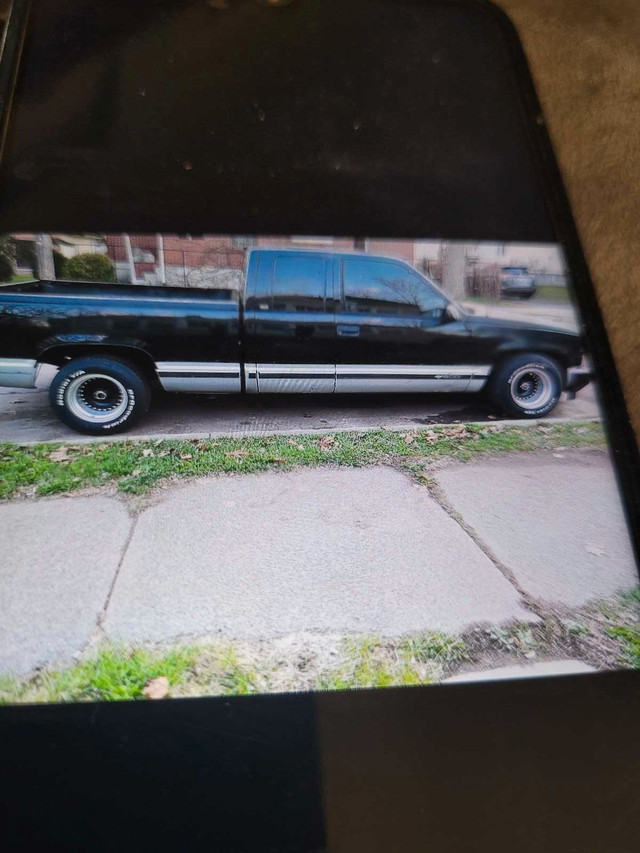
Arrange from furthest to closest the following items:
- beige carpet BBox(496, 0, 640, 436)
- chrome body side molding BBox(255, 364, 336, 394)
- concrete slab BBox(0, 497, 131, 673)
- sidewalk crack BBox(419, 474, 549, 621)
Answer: beige carpet BBox(496, 0, 640, 436)
chrome body side molding BBox(255, 364, 336, 394)
sidewalk crack BBox(419, 474, 549, 621)
concrete slab BBox(0, 497, 131, 673)

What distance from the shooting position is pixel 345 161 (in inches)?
53.0

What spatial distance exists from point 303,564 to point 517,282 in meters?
0.99

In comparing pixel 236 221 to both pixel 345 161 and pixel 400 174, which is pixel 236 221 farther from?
pixel 400 174

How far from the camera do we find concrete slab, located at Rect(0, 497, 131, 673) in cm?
99

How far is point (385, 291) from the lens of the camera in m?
1.21

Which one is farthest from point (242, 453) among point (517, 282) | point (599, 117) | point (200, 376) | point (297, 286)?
point (599, 117)

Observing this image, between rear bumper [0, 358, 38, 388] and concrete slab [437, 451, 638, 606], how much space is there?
1106mm

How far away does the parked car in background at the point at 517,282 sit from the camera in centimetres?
127

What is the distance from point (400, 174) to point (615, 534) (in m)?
1.21

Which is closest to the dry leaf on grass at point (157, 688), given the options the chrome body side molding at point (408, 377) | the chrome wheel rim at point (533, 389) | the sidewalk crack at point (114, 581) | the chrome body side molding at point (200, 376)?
the sidewalk crack at point (114, 581)

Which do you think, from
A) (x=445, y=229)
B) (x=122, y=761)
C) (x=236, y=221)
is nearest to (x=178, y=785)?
(x=122, y=761)

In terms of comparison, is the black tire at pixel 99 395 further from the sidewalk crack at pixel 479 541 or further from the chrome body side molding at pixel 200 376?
the sidewalk crack at pixel 479 541

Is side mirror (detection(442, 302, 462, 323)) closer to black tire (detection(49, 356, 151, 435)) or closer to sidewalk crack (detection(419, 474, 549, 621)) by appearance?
sidewalk crack (detection(419, 474, 549, 621))

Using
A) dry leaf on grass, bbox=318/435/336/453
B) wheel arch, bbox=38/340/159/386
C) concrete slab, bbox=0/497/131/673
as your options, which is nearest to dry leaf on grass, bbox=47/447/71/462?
concrete slab, bbox=0/497/131/673
